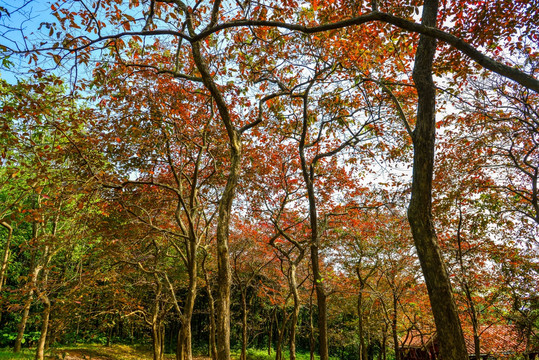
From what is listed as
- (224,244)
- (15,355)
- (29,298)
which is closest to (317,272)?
(224,244)


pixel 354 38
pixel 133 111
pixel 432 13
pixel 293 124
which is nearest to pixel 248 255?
pixel 293 124

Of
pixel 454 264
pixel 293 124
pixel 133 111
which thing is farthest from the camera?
pixel 454 264

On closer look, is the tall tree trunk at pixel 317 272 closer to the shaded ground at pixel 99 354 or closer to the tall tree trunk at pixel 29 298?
the tall tree trunk at pixel 29 298

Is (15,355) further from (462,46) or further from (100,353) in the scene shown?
(462,46)

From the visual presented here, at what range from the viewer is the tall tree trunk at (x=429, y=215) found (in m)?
3.63

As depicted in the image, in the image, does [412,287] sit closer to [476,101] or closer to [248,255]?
[248,255]

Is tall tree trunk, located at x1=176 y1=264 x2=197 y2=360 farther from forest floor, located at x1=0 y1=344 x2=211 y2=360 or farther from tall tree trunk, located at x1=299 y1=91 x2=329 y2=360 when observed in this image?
forest floor, located at x1=0 y1=344 x2=211 y2=360

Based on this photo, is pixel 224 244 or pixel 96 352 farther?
pixel 96 352

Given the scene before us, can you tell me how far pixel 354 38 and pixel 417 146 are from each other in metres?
3.07

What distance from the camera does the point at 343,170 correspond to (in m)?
10.3

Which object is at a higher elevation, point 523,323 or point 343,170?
point 343,170

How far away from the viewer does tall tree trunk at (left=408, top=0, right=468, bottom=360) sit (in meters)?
3.63

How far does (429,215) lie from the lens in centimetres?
405

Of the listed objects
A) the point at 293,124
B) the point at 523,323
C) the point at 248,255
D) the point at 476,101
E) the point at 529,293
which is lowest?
the point at 523,323
